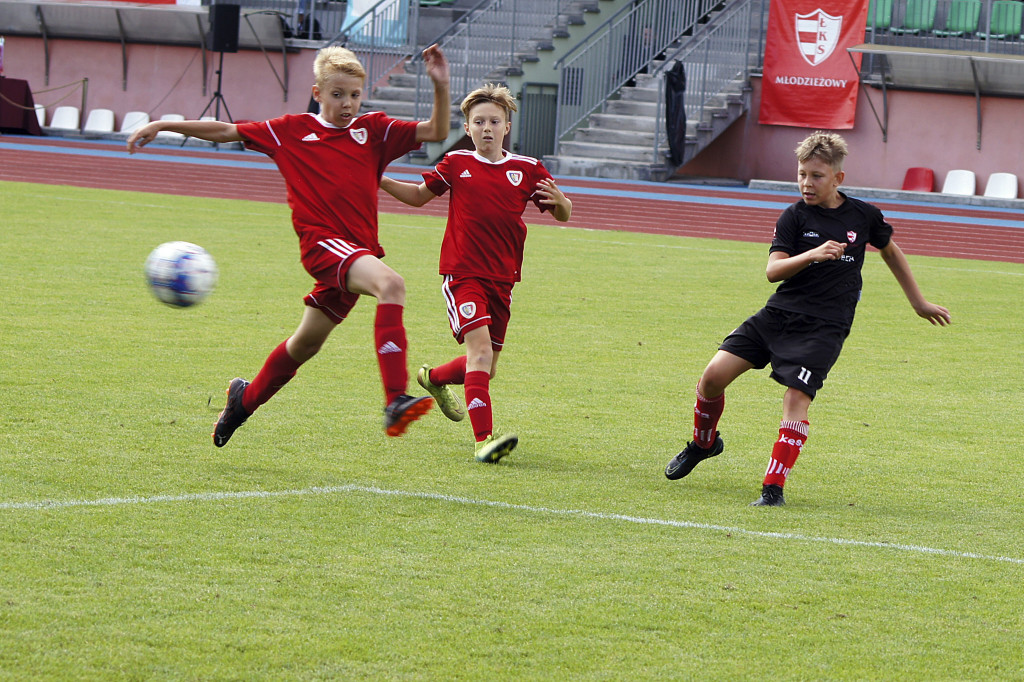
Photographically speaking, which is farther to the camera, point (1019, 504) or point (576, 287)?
point (576, 287)

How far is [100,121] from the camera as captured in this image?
32.8 meters

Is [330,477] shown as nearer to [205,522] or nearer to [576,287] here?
[205,522]

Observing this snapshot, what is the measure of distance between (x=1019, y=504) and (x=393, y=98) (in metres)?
25.3

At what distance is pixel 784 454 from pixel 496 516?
1.28m

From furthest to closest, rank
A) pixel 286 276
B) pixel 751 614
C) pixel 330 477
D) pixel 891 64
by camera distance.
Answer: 1. pixel 891 64
2. pixel 286 276
3. pixel 330 477
4. pixel 751 614

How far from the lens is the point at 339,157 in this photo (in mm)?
5930

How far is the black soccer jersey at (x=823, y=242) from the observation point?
18.8ft

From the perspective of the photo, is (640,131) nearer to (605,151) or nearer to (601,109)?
(605,151)

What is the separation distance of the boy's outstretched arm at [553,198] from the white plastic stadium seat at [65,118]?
28.5 m

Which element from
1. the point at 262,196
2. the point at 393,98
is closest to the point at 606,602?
the point at 262,196

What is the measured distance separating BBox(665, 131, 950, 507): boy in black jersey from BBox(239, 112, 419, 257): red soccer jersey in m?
1.67

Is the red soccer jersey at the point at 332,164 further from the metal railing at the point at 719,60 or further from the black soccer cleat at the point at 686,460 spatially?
the metal railing at the point at 719,60

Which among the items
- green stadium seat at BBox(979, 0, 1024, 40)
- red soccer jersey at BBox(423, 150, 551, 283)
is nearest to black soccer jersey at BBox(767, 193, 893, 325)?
red soccer jersey at BBox(423, 150, 551, 283)

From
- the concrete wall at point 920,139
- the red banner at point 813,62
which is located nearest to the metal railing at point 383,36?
the concrete wall at point 920,139
